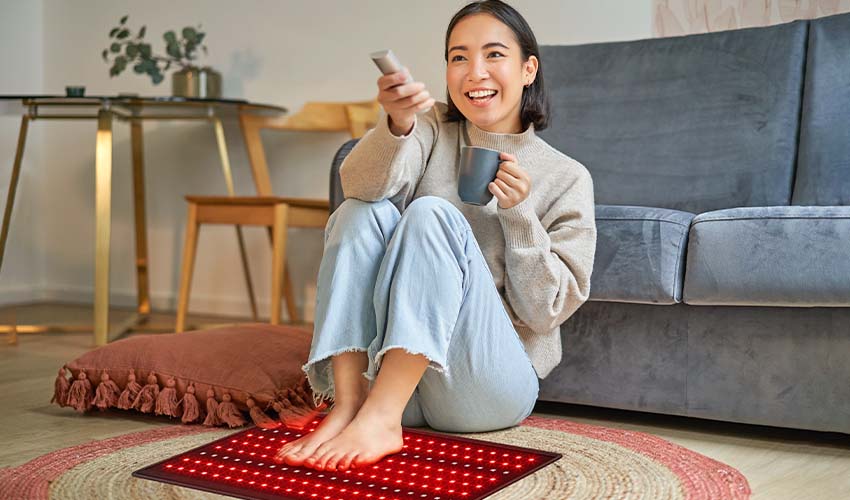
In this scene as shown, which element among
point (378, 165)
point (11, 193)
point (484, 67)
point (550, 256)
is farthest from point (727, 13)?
point (11, 193)

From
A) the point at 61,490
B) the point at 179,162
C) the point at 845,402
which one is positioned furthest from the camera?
the point at 179,162

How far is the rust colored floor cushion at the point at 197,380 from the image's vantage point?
6.38ft

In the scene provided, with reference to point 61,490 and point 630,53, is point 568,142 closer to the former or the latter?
point 630,53

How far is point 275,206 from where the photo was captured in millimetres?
3053

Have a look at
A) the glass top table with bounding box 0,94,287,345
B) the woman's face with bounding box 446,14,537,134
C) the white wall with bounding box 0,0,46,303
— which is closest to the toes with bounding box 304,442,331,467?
the woman's face with bounding box 446,14,537,134

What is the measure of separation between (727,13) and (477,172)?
5.25 ft

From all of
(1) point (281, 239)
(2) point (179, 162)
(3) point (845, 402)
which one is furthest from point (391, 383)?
(2) point (179, 162)

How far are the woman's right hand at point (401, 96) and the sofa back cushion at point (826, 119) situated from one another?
3.57ft

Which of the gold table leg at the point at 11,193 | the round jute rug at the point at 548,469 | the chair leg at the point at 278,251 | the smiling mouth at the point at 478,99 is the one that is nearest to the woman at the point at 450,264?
the smiling mouth at the point at 478,99

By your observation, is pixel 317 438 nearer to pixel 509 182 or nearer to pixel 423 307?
pixel 423 307

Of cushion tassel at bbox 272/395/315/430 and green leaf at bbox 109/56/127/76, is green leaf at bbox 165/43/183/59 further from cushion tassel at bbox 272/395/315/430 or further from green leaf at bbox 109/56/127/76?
cushion tassel at bbox 272/395/315/430

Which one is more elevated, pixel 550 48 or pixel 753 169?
pixel 550 48

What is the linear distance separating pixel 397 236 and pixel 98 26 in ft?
9.99

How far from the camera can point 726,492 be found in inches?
60.2
